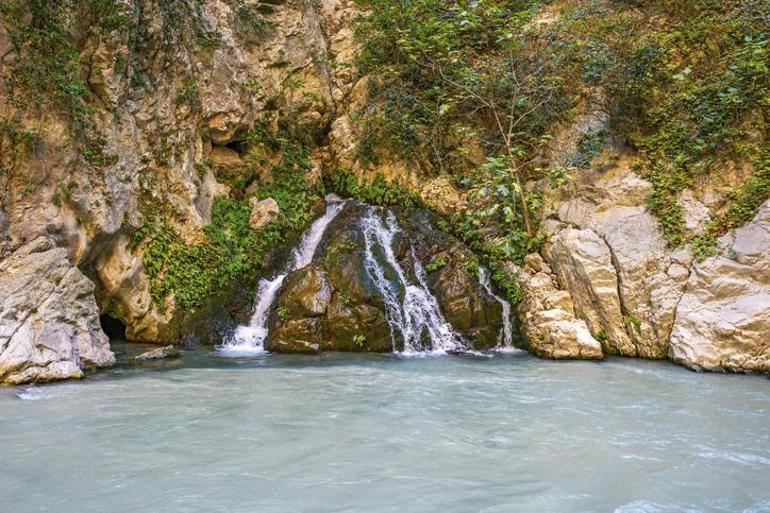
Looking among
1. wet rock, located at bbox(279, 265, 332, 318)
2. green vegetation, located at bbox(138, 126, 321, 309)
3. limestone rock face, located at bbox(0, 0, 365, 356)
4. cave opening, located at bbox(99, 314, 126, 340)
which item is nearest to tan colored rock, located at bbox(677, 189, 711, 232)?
wet rock, located at bbox(279, 265, 332, 318)

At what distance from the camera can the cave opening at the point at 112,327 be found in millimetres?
10820

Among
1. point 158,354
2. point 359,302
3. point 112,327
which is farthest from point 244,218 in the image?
point 158,354

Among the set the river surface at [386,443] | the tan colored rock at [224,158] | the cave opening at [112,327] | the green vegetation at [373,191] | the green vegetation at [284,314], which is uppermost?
the tan colored rock at [224,158]

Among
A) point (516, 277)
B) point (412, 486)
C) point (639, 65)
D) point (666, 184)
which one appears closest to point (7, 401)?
point (412, 486)

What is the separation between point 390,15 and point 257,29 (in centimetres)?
355

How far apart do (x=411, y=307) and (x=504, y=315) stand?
6.14 feet

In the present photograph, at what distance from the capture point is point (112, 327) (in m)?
11.0

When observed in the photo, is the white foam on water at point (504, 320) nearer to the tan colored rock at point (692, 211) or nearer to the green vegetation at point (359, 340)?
the green vegetation at point (359, 340)

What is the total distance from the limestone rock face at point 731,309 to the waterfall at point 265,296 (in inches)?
286

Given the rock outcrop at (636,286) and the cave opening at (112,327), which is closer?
the rock outcrop at (636,286)

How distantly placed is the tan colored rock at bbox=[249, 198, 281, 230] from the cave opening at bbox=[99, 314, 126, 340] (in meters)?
3.44

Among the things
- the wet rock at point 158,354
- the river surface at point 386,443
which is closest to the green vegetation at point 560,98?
the river surface at point 386,443

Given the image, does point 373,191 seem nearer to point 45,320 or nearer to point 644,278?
point 644,278

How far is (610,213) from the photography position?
1025 cm
